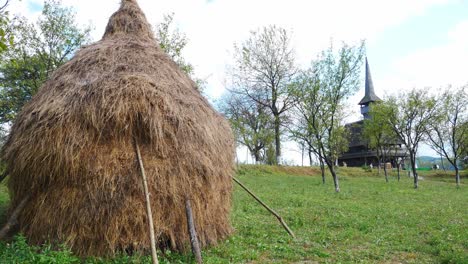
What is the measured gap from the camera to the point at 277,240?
7953 millimetres

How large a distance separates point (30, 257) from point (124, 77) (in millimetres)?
3566

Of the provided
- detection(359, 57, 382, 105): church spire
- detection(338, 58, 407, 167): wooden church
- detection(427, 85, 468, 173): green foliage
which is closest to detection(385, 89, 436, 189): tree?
detection(427, 85, 468, 173): green foliage

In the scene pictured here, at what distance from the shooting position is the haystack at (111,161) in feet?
20.1

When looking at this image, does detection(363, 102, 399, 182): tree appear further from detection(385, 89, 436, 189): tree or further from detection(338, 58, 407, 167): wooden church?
detection(338, 58, 407, 167): wooden church

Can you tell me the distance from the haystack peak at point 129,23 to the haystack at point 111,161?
8.09ft

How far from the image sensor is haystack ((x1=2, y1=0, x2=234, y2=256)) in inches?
241

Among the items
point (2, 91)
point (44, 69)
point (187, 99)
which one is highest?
point (44, 69)

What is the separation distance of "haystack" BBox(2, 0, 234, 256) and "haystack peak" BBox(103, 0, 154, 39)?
247cm

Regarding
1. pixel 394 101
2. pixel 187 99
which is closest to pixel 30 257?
pixel 187 99

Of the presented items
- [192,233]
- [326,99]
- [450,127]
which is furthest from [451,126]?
[192,233]

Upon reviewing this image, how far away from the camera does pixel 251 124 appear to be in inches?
1526

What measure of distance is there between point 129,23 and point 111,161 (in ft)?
16.5

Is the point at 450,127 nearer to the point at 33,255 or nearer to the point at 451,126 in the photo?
the point at 451,126

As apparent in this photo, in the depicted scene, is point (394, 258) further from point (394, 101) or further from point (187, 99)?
point (394, 101)
